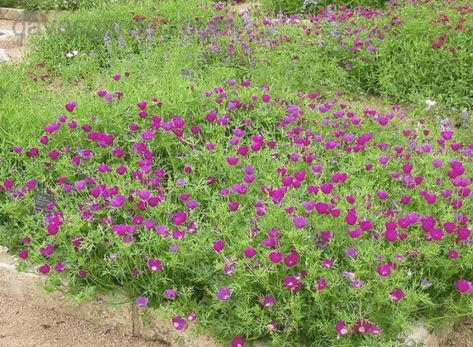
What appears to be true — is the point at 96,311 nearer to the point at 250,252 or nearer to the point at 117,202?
the point at 117,202

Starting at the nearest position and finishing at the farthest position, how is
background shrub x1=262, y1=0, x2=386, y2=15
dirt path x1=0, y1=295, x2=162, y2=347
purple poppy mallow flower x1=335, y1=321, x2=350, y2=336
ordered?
purple poppy mallow flower x1=335, y1=321, x2=350, y2=336, dirt path x1=0, y1=295, x2=162, y2=347, background shrub x1=262, y1=0, x2=386, y2=15

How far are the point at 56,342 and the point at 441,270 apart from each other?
1836mm

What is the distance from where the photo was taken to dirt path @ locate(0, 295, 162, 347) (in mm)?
3008

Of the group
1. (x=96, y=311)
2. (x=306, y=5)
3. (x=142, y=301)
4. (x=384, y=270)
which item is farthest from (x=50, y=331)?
(x=306, y=5)

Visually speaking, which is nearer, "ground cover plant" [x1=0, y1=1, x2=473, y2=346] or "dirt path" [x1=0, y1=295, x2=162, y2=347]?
"ground cover plant" [x1=0, y1=1, x2=473, y2=346]

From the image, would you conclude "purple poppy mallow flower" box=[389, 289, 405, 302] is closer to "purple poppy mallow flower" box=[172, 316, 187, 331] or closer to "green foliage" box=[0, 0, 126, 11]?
"purple poppy mallow flower" box=[172, 316, 187, 331]

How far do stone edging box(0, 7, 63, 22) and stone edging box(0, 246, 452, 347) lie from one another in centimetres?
729

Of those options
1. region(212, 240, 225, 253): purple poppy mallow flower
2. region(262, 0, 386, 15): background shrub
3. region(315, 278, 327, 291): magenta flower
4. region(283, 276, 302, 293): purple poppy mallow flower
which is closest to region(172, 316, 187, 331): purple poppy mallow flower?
region(212, 240, 225, 253): purple poppy mallow flower

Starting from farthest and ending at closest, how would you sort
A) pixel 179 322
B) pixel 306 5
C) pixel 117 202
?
pixel 306 5 → pixel 117 202 → pixel 179 322

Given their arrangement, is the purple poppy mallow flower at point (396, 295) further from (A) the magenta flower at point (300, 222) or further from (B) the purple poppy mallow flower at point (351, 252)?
(A) the magenta flower at point (300, 222)

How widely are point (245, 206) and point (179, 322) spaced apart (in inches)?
26.9

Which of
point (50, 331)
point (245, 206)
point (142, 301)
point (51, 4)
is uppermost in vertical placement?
point (245, 206)

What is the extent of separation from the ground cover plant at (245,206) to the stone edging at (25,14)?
17.7 ft

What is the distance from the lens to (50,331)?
3.10m
